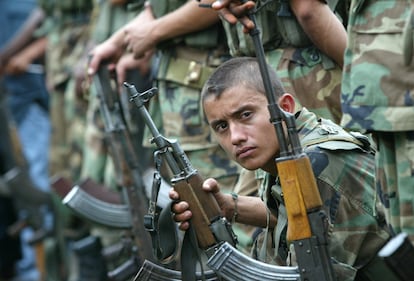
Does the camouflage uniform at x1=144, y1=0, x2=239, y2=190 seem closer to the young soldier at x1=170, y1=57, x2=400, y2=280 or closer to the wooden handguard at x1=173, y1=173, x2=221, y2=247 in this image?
the young soldier at x1=170, y1=57, x2=400, y2=280

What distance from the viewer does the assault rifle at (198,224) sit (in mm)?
4047

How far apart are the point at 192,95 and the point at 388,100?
1957 millimetres

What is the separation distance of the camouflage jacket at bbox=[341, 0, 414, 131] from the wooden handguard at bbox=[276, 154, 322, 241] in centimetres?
64

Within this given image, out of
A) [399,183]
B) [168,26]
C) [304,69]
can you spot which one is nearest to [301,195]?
[399,183]

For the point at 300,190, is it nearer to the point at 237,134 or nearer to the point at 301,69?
the point at 237,134

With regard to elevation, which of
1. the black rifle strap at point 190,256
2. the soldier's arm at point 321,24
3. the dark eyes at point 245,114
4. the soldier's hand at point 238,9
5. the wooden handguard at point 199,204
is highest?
the soldier's hand at point 238,9

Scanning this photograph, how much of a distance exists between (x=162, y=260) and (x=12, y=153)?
5.69m

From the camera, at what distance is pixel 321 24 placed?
4.96 meters

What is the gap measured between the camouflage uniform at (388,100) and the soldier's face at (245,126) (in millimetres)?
393

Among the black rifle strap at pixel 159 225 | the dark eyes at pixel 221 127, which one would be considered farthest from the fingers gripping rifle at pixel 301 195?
the black rifle strap at pixel 159 225

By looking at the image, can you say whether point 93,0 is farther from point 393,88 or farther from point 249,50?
point 393,88

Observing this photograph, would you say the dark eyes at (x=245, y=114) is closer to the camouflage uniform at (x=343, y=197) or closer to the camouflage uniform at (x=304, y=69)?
the camouflage uniform at (x=343, y=197)

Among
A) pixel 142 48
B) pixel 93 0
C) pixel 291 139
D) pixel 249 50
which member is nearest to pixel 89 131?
pixel 93 0

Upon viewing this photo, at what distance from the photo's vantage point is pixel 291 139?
12.2 feet
